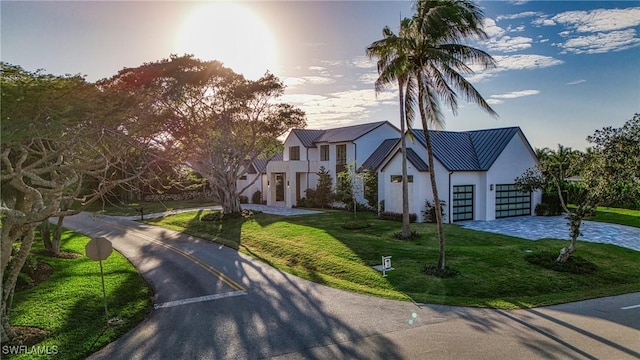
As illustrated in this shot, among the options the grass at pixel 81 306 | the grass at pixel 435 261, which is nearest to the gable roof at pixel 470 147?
the grass at pixel 435 261

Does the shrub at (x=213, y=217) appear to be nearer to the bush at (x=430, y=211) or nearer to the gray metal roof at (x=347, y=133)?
the gray metal roof at (x=347, y=133)

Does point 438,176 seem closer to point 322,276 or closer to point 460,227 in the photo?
point 460,227

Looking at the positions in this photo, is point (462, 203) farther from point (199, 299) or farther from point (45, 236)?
point (45, 236)

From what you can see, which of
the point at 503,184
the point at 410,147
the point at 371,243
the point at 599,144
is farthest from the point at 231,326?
the point at 503,184

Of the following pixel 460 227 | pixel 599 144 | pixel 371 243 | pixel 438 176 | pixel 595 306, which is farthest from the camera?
pixel 438 176

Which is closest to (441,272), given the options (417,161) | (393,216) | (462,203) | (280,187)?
(393,216)

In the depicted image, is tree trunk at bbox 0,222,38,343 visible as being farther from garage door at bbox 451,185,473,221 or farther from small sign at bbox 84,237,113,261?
garage door at bbox 451,185,473,221

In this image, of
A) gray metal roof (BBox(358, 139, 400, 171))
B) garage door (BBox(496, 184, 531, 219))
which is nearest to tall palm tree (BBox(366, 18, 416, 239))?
garage door (BBox(496, 184, 531, 219))
